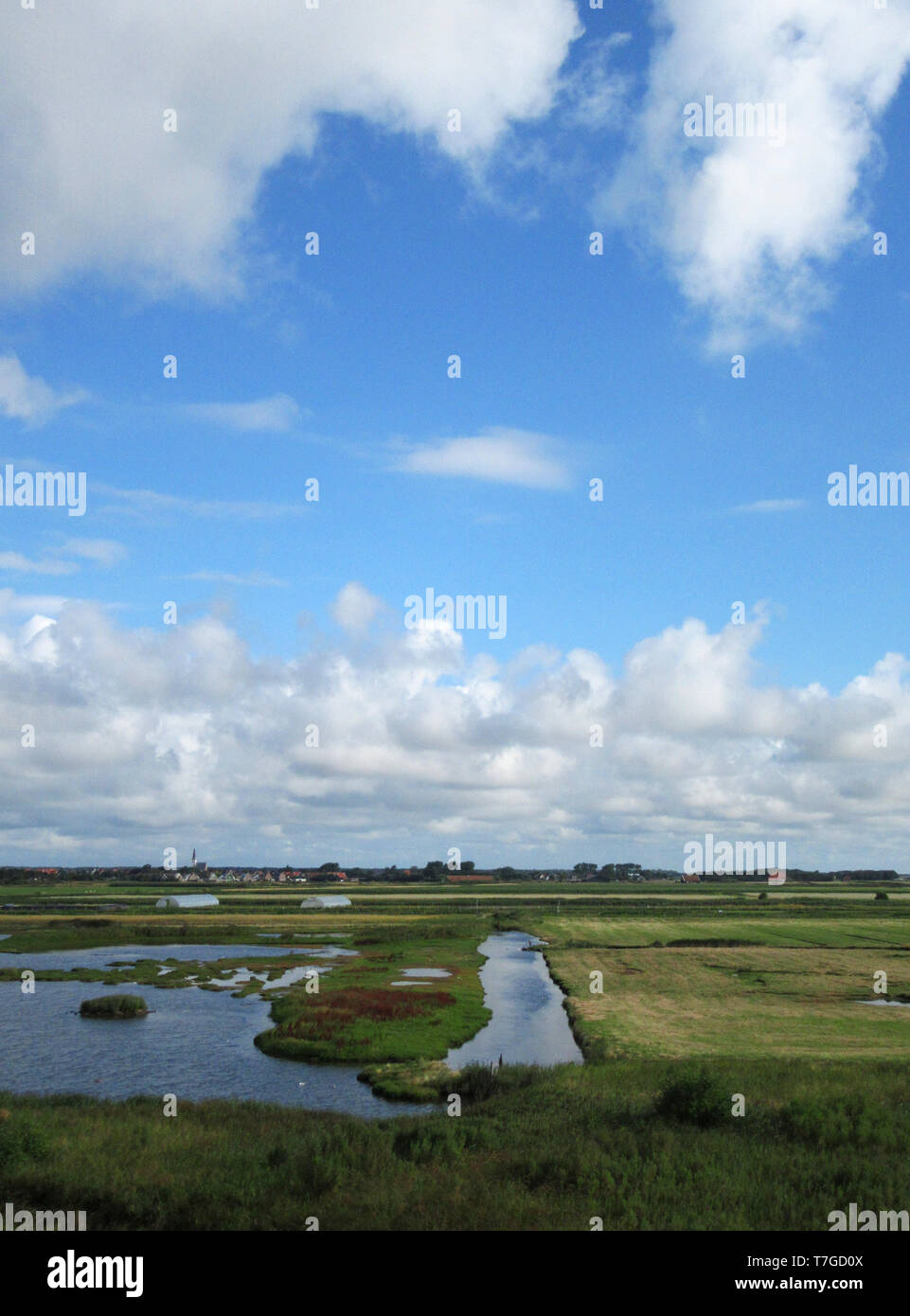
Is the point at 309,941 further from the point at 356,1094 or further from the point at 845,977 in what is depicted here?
the point at 356,1094

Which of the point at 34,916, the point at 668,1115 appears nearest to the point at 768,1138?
the point at 668,1115

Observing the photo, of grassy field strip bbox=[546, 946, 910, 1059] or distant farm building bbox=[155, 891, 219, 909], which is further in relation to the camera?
distant farm building bbox=[155, 891, 219, 909]

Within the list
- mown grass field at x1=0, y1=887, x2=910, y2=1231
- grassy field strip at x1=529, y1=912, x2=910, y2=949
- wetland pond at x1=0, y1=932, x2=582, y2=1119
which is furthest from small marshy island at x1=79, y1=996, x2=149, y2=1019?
grassy field strip at x1=529, y1=912, x2=910, y2=949

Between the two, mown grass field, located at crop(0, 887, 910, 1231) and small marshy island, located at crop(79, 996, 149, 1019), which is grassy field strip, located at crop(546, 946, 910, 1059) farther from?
small marshy island, located at crop(79, 996, 149, 1019)

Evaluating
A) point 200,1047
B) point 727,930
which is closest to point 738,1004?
point 200,1047

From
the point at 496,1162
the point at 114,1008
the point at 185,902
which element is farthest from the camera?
the point at 185,902

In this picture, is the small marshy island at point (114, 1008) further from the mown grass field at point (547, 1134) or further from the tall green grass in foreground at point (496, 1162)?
the tall green grass in foreground at point (496, 1162)

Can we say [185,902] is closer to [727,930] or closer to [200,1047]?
[727,930]

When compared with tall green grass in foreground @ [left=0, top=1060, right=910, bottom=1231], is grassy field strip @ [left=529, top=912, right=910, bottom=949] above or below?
below
